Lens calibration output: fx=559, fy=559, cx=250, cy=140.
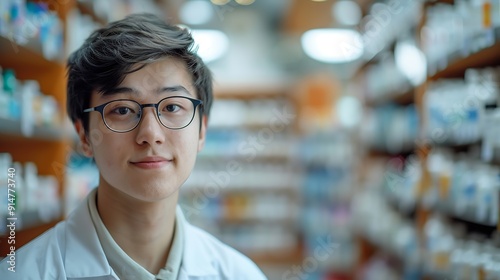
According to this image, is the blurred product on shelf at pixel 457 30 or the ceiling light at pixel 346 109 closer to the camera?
the blurred product on shelf at pixel 457 30

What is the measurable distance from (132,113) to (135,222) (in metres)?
0.31

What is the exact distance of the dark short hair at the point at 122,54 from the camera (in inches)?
55.9

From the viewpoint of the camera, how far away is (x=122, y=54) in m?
1.42

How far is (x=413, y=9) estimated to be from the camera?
3842 millimetres

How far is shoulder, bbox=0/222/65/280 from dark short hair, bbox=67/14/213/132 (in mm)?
331

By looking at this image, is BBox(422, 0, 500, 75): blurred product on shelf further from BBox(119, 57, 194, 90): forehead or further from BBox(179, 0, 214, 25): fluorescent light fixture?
BBox(179, 0, 214, 25): fluorescent light fixture

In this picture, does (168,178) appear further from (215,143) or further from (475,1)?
(215,143)

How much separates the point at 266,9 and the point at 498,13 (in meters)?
7.56

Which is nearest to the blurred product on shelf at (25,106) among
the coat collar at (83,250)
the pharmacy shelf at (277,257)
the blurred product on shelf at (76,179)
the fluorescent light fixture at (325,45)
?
the blurred product on shelf at (76,179)

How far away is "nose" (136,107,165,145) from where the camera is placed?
140 cm

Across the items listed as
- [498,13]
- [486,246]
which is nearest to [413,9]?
[498,13]

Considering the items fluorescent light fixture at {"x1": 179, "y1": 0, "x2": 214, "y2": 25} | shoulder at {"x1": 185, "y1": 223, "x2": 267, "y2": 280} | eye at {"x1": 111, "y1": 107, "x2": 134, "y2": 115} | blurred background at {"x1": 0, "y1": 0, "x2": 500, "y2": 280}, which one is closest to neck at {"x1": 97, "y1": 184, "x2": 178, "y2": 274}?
shoulder at {"x1": 185, "y1": 223, "x2": 267, "y2": 280}

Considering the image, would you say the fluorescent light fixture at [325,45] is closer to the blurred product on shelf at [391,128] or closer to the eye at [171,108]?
the blurred product on shelf at [391,128]

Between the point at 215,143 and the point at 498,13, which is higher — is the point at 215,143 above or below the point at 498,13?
below
